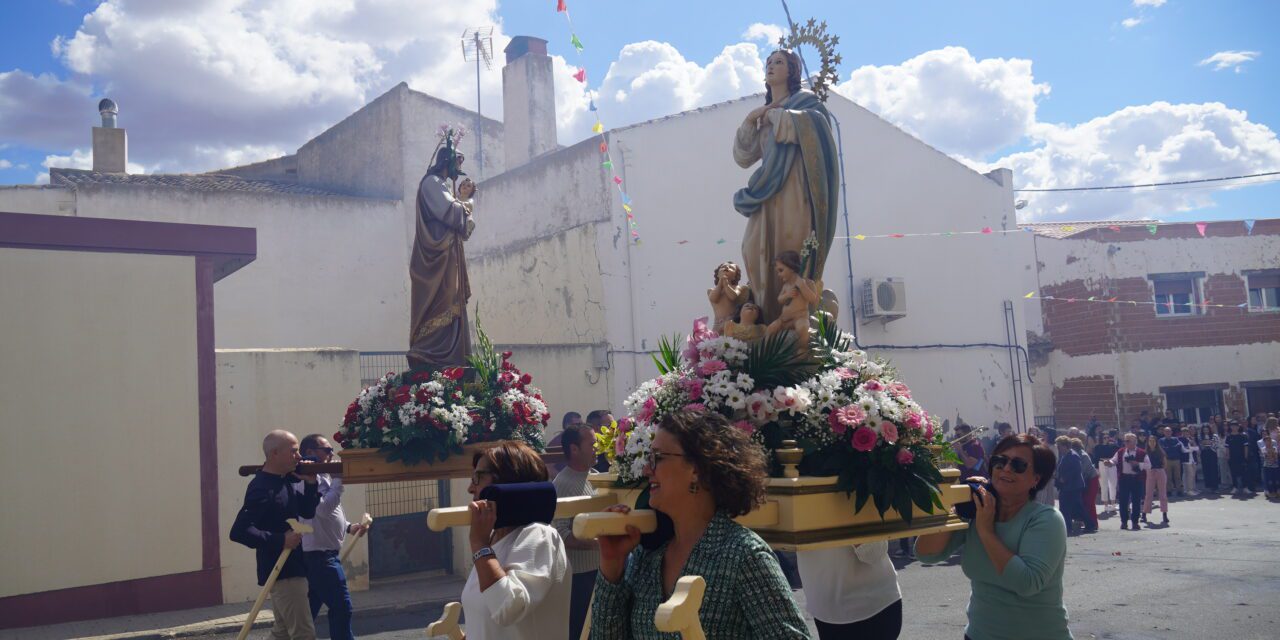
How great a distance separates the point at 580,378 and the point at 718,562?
1377 cm

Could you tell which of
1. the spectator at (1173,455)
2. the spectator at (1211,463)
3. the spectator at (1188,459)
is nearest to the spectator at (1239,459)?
the spectator at (1211,463)

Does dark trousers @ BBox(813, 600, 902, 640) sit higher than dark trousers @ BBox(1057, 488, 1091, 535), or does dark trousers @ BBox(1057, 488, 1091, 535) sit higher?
dark trousers @ BBox(813, 600, 902, 640)

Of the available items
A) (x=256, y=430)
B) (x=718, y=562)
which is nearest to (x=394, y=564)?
(x=256, y=430)

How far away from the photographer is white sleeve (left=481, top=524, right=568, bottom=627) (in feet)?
11.0

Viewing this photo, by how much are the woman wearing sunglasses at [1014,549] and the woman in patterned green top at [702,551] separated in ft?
5.16

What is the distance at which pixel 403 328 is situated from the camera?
847 inches

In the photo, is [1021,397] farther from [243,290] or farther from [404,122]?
[243,290]

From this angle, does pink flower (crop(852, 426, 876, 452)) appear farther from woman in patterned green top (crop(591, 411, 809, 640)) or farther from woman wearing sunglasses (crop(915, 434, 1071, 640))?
woman in patterned green top (crop(591, 411, 809, 640))

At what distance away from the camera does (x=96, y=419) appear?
11.2m

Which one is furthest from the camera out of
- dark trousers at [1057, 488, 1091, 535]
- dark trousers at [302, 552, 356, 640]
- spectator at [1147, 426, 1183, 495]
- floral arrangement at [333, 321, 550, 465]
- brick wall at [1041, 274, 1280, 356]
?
brick wall at [1041, 274, 1280, 356]

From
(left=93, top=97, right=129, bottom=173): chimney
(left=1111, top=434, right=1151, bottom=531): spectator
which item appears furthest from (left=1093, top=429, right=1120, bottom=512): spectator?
(left=93, top=97, right=129, bottom=173): chimney

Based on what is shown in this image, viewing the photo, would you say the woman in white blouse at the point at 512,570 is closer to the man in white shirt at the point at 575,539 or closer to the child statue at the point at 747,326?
the child statue at the point at 747,326

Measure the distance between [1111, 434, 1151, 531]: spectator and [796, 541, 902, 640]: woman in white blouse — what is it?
44.4 feet

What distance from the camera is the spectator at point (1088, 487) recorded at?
50.2ft
